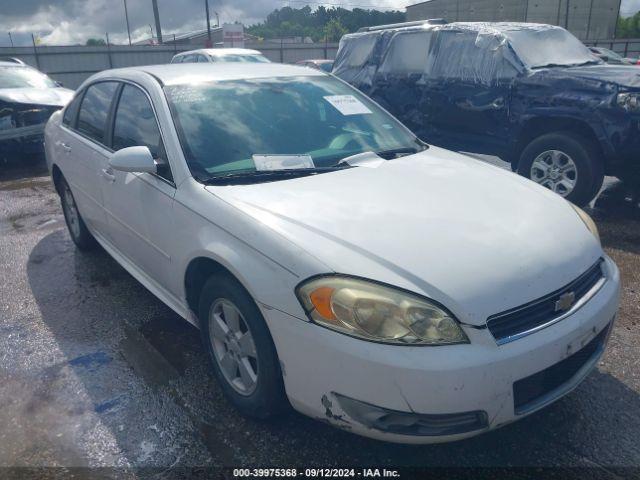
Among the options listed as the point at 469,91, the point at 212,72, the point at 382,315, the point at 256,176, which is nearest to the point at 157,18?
the point at 469,91

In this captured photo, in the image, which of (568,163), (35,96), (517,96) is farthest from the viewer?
(35,96)

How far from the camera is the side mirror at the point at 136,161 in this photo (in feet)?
9.30

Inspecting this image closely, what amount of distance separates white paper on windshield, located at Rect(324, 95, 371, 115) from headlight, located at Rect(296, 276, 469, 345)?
1.83 m

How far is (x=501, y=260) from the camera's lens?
7.00 ft

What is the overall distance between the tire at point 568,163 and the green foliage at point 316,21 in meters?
81.7

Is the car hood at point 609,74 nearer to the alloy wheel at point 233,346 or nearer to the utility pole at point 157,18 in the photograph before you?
the alloy wheel at point 233,346

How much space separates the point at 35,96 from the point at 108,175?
252 inches

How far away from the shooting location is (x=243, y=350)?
8.05 ft

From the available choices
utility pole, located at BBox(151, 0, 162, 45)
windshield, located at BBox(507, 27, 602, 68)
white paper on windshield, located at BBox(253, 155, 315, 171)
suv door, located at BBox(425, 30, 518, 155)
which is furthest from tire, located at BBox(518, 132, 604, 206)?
utility pole, located at BBox(151, 0, 162, 45)

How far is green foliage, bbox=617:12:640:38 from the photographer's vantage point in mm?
65312

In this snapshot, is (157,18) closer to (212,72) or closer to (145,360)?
(212,72)

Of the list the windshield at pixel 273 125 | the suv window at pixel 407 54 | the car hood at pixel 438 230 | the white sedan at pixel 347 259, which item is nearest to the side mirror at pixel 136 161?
the white sedan at pixel 347 259

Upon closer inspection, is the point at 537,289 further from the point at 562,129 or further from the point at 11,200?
the point at 11,200

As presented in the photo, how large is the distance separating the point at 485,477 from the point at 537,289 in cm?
81
